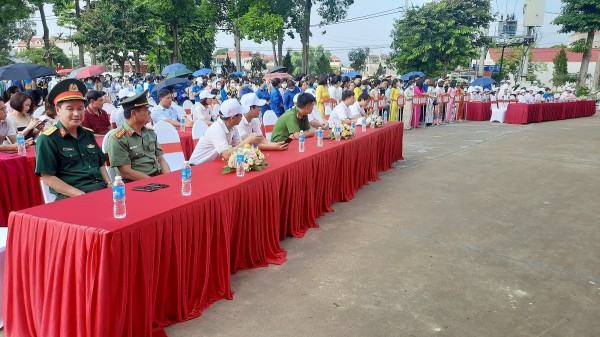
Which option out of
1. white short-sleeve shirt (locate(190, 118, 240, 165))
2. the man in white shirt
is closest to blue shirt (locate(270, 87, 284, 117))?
the man in white shirt

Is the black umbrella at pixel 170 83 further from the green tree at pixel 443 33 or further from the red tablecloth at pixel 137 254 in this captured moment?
the green tree at pixel 443 33

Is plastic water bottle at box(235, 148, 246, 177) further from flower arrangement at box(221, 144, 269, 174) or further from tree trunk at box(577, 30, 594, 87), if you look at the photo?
tree trunk at box(577, 30, 594, 87)

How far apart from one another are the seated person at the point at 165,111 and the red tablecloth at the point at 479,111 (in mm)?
12682

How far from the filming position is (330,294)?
3.28m

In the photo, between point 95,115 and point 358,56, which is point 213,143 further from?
point 358,56

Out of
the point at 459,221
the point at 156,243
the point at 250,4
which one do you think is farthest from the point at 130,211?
the point at 250,4

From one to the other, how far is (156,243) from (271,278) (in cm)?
127

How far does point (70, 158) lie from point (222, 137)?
1.44 metres

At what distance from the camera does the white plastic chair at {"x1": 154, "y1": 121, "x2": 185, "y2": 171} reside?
491 cm

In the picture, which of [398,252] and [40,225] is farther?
[398,252]

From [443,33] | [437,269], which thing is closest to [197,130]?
[437,269]

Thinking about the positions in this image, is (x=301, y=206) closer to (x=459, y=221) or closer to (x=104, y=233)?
(x=459, y=221)

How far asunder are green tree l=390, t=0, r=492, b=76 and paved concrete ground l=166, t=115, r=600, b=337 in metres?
22.7

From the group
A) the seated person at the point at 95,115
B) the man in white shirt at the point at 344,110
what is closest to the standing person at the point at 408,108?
the man in white shirt at the point at 344,110
